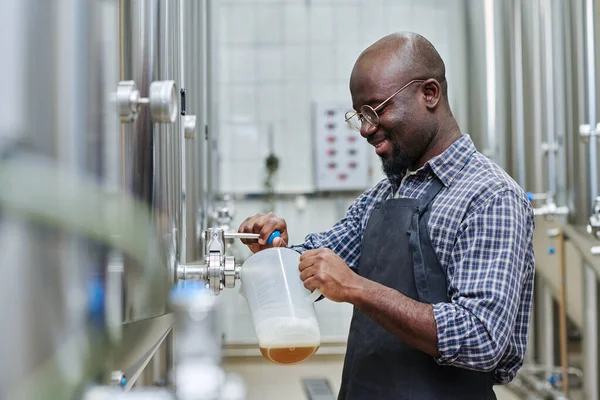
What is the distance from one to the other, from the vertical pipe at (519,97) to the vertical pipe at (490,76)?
0.90 feet

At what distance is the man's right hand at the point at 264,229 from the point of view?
5.72 ft

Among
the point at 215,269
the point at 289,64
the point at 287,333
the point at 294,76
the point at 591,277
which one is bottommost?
the point at 591,277

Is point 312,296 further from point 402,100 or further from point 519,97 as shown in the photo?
point 519,97

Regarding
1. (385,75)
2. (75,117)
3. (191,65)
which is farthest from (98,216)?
(191,65)

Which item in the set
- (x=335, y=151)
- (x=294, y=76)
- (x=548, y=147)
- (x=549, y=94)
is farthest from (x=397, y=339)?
(x=294, y=76)

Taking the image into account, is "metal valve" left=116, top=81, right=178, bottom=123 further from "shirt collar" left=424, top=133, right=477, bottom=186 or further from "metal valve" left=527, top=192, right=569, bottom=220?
"metal valve" left=527, top=192, right=569, bottom=220

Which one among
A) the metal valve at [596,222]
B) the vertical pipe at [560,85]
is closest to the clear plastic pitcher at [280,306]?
the metal valve at [596,222]

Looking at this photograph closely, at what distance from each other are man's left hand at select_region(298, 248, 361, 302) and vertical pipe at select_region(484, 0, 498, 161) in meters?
3.52

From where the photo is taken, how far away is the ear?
166 centimetres

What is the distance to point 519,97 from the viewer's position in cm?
445

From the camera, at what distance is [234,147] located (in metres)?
5.91

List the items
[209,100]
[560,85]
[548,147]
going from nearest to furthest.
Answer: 1. [560,85]
2. [209,100]
3. [548,147]

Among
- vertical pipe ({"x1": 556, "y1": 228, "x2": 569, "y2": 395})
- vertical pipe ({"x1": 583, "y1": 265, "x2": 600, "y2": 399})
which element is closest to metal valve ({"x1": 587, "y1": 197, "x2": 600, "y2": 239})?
vertical pipe ({"x1": 583, "y1": 265, "x2": 600, "y2": 399})

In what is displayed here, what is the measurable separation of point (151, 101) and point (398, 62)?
2.38 feet
